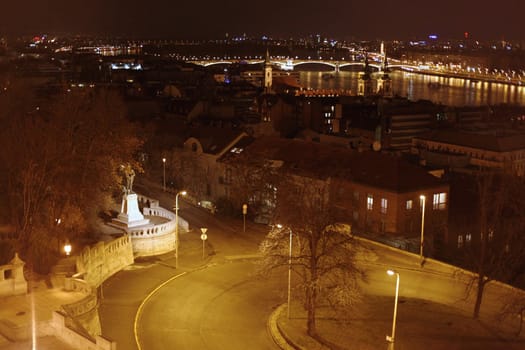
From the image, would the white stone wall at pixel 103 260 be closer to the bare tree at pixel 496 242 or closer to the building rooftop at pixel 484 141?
the bare tree at pixel 496 242

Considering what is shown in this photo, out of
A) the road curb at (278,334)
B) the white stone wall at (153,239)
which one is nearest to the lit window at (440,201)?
the white stone wall at (153,239)

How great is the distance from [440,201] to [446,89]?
422ft

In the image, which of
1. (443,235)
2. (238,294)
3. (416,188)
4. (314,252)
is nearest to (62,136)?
(238,294)

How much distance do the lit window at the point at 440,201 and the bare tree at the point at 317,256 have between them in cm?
1184

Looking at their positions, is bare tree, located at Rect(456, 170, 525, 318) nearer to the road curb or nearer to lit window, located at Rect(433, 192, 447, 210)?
lit window, located at Rect(433, 192, 447, 210)

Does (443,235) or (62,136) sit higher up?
(62,136)

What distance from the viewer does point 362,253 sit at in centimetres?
A: 2439

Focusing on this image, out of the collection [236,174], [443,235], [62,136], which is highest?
[62,136]

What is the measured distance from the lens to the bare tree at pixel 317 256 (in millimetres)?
18875

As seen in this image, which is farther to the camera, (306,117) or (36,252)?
(306,117)

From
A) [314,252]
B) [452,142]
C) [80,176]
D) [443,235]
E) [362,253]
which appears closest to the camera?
[314,252]

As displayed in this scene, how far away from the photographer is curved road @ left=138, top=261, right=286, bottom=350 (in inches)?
733

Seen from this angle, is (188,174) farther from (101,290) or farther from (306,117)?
(306,117)

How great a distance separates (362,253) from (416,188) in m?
7.67
